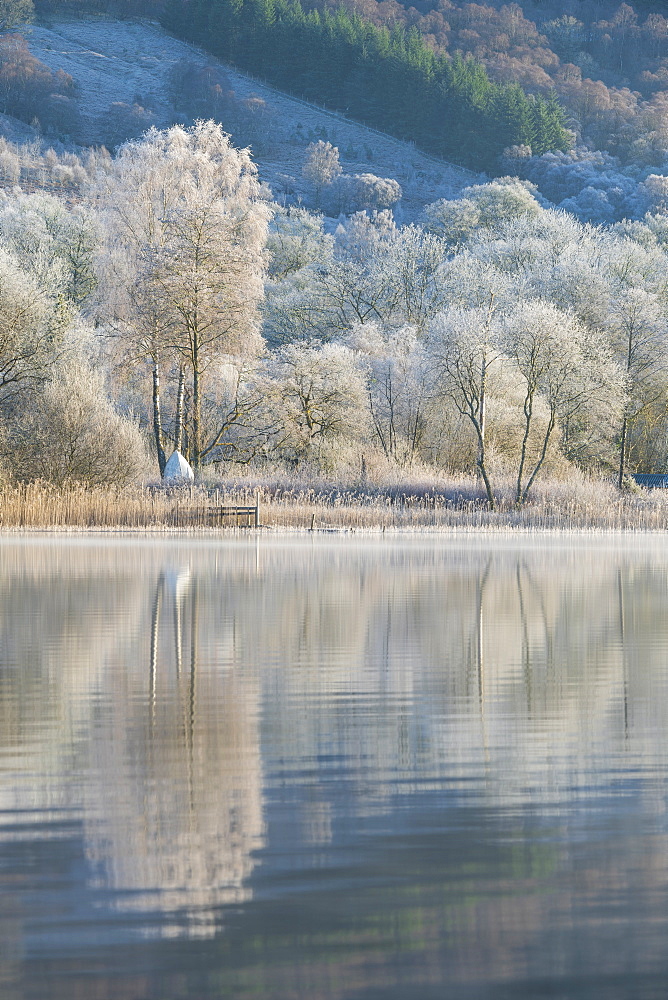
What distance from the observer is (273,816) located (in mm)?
6996

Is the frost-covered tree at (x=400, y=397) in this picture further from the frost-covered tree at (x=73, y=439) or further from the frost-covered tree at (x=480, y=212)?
the frost-covered tree at (x=480, y=212)

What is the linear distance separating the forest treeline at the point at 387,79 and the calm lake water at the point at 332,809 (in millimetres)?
150222

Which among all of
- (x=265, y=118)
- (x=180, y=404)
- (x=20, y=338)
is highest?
(x=265, y=118)

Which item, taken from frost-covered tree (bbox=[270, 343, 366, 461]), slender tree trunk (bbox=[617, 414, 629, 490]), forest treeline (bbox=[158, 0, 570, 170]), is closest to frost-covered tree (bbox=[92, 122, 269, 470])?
frost-covered tree (bbox=[270, 343, 366, 461])

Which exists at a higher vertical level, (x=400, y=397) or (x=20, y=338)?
(x=20, y=338)

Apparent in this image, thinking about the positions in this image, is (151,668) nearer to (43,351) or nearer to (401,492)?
(401,492)

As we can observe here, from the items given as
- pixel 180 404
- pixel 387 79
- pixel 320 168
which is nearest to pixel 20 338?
pixel 180 404

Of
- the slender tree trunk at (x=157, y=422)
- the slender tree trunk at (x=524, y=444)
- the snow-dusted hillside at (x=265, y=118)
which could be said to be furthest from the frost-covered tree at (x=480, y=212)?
the slender tree trunk at (x=157, y=422)

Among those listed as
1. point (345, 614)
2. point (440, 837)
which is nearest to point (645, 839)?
point (440, 837)

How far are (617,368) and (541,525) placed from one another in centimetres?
1168

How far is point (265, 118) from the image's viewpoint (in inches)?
6742

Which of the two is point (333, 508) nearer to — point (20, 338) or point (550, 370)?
point (550, 370)

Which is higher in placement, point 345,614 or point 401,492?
point 345,614

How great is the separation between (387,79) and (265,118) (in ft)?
59.6
